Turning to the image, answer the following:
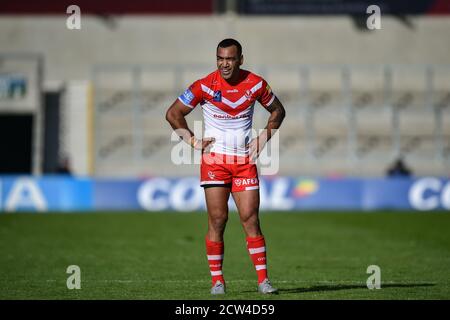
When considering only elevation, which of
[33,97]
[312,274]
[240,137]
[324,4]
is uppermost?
[324,4]

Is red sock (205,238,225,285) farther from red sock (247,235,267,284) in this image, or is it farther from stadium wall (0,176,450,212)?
stadium wall (0,176,450,212)

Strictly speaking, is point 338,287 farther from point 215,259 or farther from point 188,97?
point 188,97

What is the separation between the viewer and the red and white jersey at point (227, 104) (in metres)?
10.9

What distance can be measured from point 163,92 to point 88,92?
2.77 m

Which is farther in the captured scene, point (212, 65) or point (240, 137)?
point (212, 65)

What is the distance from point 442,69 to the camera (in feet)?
124

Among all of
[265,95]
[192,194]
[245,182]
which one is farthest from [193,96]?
[192,194]

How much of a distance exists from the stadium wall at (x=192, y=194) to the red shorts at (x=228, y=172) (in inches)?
735

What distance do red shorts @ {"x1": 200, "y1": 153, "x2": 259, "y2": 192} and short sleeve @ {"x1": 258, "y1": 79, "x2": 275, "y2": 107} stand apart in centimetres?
65

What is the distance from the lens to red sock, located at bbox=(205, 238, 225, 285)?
35.8 feet

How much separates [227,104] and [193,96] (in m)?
0.37

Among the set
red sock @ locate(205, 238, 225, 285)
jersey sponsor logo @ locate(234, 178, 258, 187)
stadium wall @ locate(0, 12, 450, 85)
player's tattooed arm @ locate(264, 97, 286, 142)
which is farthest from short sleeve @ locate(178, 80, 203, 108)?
stadium wall @ locate(0, 12, 450, 85)

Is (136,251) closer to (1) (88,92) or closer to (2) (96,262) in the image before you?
(2) (96,262)

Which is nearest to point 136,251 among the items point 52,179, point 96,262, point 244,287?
point 96,262
